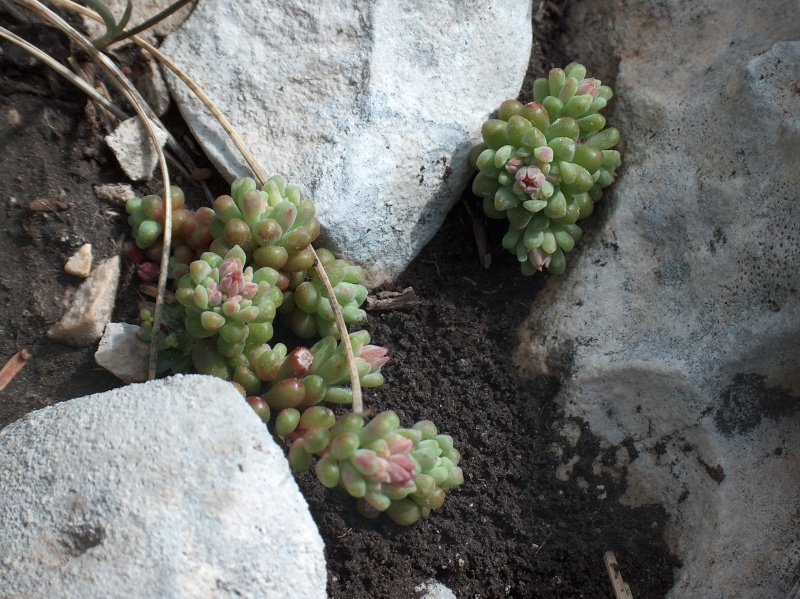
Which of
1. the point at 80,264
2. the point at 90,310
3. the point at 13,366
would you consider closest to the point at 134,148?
the point at 80,264

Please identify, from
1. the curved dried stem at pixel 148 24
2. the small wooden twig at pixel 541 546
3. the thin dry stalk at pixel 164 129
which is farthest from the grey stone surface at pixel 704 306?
the curved dried stem at pixel 148 24

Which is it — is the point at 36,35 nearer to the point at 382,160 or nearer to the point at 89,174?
the point at 89,174

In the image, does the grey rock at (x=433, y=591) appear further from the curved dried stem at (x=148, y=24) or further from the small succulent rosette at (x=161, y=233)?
the curved dried stem at (x=148, y=24)

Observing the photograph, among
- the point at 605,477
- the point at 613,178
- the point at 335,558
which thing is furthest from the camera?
the point at 613,178

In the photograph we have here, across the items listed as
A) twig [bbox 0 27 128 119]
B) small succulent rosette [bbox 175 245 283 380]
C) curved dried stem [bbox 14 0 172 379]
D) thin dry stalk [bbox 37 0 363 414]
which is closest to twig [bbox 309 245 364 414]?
thin dry stalk [bbox 37 0 363 414]

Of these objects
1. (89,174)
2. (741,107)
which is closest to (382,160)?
(89,174)

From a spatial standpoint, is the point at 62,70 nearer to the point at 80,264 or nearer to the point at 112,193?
the point at 112,193
